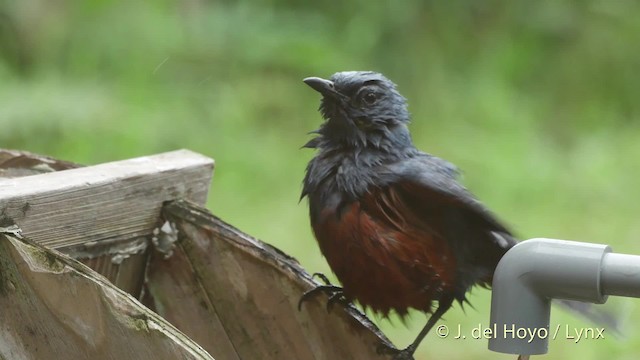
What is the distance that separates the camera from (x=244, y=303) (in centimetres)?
193

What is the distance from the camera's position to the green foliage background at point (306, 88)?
4746mm

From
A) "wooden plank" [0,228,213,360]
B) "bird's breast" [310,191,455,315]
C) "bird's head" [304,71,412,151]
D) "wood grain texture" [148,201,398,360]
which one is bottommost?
"wooden plank" [0,228,213,360]

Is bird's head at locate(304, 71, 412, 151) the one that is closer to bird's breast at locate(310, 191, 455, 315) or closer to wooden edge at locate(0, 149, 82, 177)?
bird's breast at locate(310, 191, 455, 315)

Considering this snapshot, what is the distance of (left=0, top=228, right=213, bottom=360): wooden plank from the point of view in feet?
4.53

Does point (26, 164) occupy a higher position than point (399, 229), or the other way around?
point (399, 229)

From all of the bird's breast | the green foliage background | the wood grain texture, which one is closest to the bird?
the bird's breast

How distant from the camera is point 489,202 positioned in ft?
14.6

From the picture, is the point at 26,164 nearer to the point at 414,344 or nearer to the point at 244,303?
the point at 244,303

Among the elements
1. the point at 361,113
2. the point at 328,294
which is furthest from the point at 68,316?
the point at 361,113

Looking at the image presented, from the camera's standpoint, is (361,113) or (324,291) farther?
(361,113)

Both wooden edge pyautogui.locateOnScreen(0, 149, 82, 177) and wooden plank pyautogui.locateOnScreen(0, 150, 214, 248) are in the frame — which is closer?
wooden plank pyautogui.locateOnScreen(0, 150, 214, 248)

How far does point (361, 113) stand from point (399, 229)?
33 cm

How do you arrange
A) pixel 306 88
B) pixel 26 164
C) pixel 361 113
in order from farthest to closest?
pixel 306 88 < pixel 361 113 < pixel 26 164

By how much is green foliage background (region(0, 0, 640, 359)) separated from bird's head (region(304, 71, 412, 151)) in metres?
2.10
